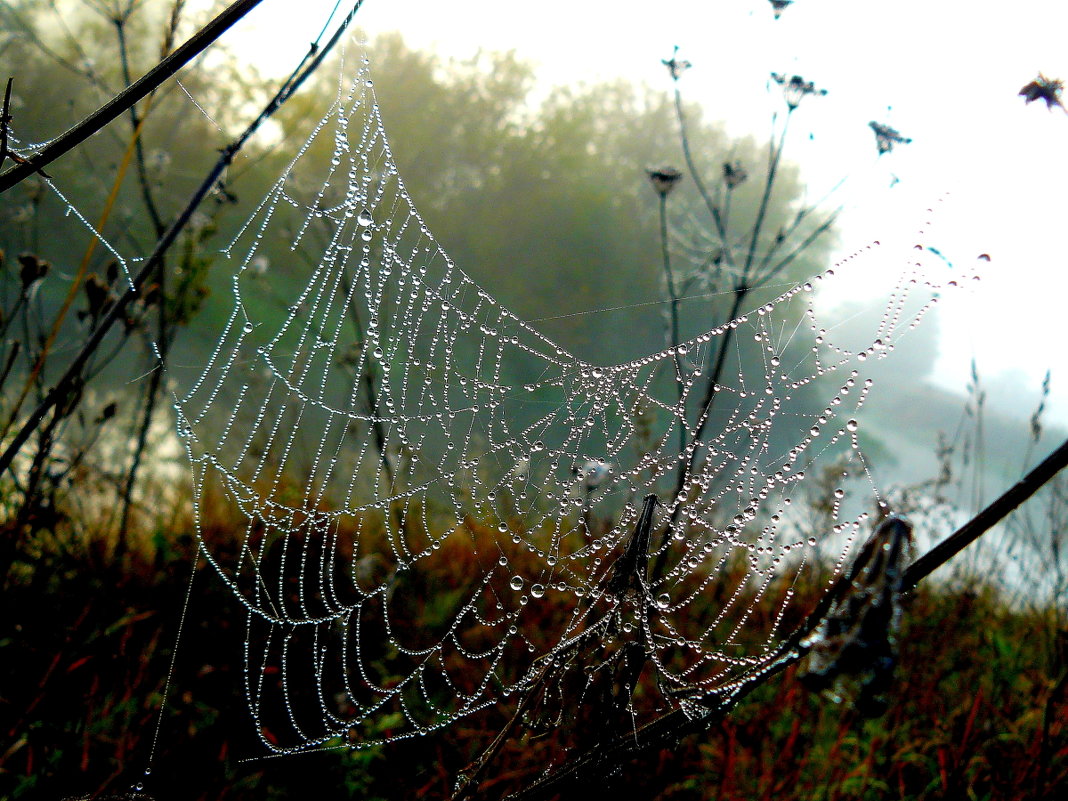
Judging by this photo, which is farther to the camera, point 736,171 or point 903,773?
point 736,171

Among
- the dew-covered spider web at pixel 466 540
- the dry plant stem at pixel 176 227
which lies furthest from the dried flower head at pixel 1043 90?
the dry plant stem at pixel 176 227

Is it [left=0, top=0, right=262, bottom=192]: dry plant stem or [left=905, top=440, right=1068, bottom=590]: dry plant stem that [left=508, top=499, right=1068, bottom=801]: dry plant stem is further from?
[left=0, top=0, right=262, bottom=192]: dry plant stem

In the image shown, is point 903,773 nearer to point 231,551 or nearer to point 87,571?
point 231,551

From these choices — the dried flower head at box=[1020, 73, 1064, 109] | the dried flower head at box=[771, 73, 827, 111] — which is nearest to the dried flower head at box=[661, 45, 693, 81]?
the dried flower head at box=[771, 73, 827, 111]

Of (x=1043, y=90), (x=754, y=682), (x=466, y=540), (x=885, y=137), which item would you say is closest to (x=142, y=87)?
(x=754, y=682)

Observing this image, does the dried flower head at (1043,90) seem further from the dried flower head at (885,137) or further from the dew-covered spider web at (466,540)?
the dried flower head at (885,137)

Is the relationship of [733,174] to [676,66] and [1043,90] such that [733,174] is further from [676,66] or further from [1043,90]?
[1043,90]

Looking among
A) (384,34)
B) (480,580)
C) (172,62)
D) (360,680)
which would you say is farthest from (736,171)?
(384,34)

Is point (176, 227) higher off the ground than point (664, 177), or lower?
lower
